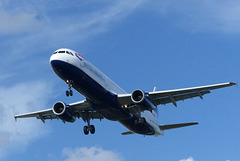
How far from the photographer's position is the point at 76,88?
45156 millimetres

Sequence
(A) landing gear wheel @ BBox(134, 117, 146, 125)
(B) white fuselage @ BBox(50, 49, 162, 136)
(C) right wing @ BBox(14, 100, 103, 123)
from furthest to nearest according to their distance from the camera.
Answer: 1. (C) right wing @ BBox(14, 100, 103, 123)
2. (A) landing gear wheel @ BBox(134, 117, 146, 125)
3. (B) white fuselage @ BBox(50, 49, 162, 136)

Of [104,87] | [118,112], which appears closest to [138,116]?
[118,112]

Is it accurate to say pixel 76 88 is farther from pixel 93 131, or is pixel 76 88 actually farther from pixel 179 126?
pixel 179 126

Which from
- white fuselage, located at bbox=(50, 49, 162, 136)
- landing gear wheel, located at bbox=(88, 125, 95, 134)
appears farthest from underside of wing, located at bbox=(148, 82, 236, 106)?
landing gear wheel, located at bbox=(88, 125, 95, 134)

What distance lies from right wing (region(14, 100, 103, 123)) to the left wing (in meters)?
4.50

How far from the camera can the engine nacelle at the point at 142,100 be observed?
46.7 metres

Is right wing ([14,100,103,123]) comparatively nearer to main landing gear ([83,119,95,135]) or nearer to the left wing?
main landing gear ([83,119,95,135])

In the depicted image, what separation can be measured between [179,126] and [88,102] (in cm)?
1354

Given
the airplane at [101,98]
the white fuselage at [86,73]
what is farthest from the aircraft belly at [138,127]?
the white fuselage at [86,73]

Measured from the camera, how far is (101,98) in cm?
4600

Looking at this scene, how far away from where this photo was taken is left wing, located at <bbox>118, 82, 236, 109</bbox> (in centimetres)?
4722

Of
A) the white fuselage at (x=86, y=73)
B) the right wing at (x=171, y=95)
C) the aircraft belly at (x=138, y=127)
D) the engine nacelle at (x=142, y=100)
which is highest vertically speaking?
the white fuselage at (x=86, y=73)

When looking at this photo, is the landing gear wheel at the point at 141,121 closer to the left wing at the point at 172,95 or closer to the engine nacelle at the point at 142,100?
the left wing at the point at 172,95

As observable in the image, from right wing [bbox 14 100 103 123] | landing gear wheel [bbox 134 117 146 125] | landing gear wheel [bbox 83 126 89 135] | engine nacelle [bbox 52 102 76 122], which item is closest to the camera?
engine nacelle [bbox 52 102 76 122]
